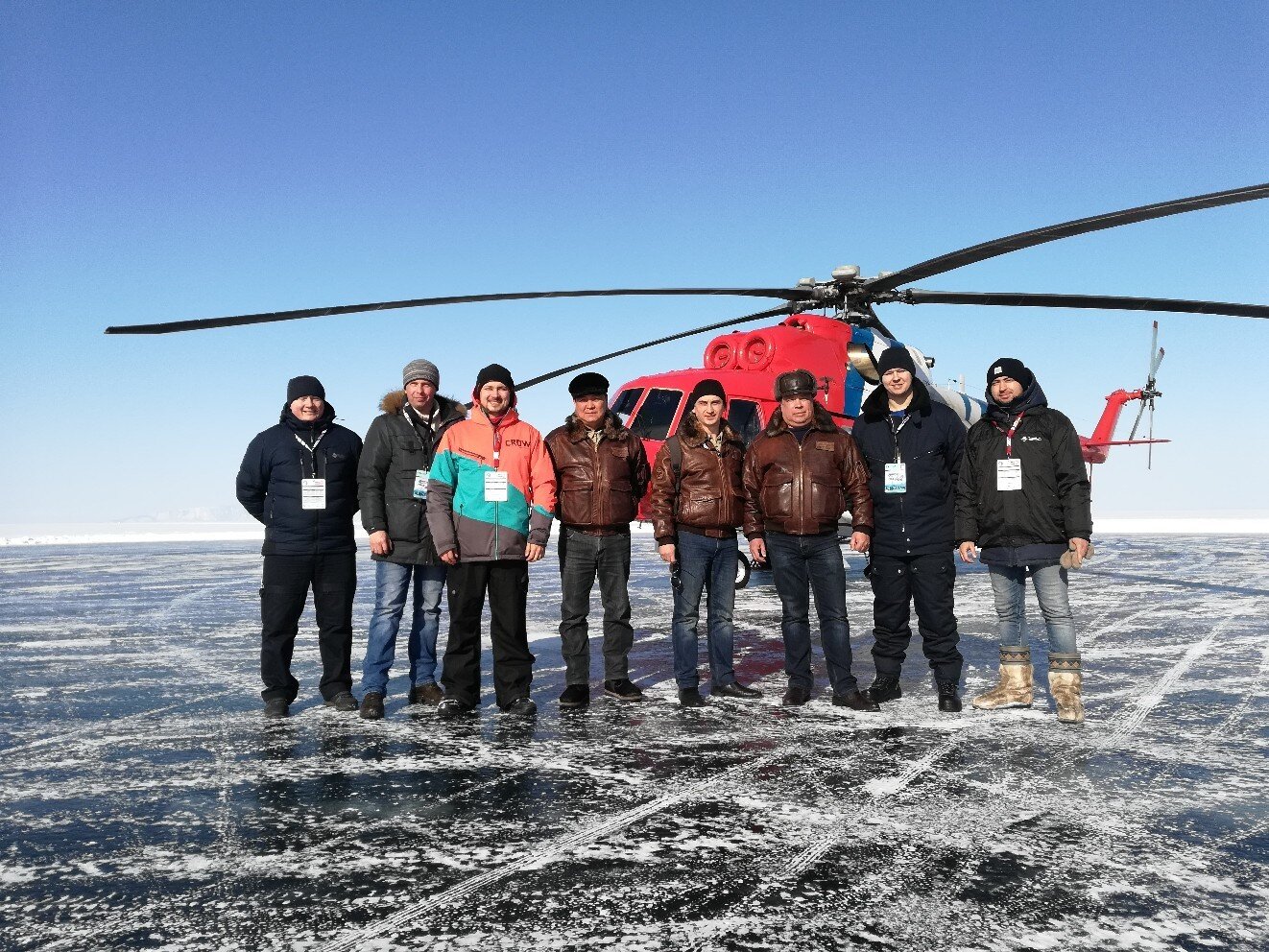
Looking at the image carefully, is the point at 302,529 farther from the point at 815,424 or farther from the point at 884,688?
the point at 884,688

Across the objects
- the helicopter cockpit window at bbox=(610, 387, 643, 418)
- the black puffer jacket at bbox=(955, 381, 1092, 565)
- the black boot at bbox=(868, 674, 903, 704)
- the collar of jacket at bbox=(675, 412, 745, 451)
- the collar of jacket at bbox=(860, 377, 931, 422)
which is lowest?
→ the black boot at bbox=(868, 674, 903, 704)

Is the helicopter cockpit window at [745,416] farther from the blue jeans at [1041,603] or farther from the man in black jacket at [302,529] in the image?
the man in black jacket at [302,529]

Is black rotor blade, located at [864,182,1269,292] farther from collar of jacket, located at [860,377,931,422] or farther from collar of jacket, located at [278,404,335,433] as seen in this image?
collar of jacket, located at [278,404,335,433]

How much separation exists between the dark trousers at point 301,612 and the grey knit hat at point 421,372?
1170mm

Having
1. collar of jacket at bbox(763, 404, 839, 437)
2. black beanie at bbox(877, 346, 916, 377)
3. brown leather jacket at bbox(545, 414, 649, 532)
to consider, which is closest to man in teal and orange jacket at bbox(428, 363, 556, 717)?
brown leather jacket at bbox(545, 414, 649, 532)

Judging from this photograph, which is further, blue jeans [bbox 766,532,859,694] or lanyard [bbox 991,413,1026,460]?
blue jeans [bbox 766,532,859,694]

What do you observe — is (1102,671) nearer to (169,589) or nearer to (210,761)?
(210,761)

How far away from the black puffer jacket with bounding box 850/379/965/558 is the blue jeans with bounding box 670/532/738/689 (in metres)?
0.95

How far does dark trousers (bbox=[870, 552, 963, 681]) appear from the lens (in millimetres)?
4988

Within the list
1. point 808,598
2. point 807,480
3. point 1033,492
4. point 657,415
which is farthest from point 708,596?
point 657,415

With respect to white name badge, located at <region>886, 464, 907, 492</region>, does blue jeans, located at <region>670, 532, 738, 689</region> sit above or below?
below

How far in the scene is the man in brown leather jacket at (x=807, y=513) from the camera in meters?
4.98

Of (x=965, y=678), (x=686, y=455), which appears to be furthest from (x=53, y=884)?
(x=965, y=678)

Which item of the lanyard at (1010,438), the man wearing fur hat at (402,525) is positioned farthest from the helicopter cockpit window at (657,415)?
the lanyard at (1010,438)
